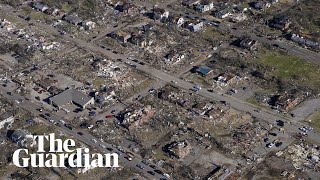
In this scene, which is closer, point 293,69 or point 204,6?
point 293,69

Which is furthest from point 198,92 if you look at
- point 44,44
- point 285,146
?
point 44,44

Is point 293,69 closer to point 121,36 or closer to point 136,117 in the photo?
point 136,117

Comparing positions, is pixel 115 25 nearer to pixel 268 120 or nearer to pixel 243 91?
pixel 243 91

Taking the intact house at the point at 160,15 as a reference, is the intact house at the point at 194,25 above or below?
above

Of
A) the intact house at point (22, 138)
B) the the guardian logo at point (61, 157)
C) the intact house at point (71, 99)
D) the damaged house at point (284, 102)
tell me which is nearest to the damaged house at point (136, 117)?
the intact house at point (71, 99)

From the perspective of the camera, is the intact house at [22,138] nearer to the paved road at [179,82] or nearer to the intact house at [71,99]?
the intact house at [71,99]

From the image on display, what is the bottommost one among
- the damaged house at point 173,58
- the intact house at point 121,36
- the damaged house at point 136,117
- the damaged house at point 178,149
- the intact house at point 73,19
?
the intact house at point 73,19

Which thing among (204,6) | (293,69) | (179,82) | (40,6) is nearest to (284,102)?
(293,69)
